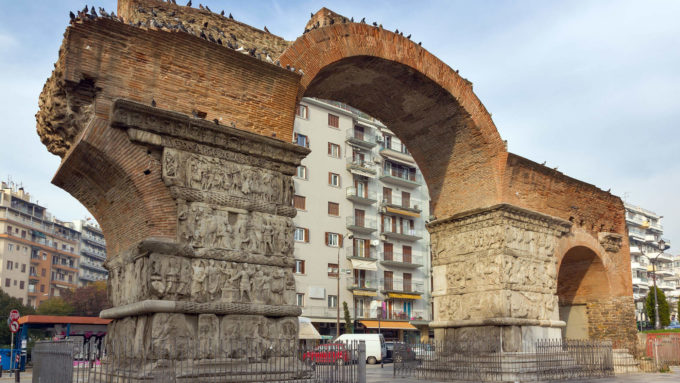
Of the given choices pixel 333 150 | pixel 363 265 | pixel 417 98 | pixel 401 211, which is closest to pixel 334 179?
pixel 333 150

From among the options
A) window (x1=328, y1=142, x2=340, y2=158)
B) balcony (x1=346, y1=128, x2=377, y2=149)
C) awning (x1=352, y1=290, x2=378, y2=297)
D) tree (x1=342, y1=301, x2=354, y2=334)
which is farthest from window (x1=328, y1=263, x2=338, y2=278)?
balcony (x1=346, y1=128, x2=377, y2=149)

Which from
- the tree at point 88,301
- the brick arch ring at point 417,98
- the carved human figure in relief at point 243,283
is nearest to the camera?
the carved human figure in relief at point 243,283

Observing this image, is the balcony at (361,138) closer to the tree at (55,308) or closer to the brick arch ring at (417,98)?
the brick arch ring at (417,98)

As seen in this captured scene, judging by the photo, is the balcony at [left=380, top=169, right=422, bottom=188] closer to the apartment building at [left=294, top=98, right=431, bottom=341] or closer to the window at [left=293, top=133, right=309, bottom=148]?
the apartment building at [left=294, top=98, right=431, bottom=341]

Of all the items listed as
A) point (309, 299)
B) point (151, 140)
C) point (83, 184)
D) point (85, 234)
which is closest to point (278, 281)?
point (151, 140)

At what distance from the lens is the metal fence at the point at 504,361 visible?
1177cm

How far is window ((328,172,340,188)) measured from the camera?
32325mm

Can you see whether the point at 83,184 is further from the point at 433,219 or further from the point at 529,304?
the point at 529,304

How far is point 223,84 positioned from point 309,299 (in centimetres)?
2251

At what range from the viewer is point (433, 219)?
1434cm

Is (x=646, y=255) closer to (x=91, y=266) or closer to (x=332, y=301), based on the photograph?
(x=332, y=301)

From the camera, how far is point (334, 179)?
3266 cm

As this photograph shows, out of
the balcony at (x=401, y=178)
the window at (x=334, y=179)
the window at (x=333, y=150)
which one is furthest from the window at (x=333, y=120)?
the balcony at (x=401, y=178)

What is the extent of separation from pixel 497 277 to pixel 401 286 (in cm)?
2262
